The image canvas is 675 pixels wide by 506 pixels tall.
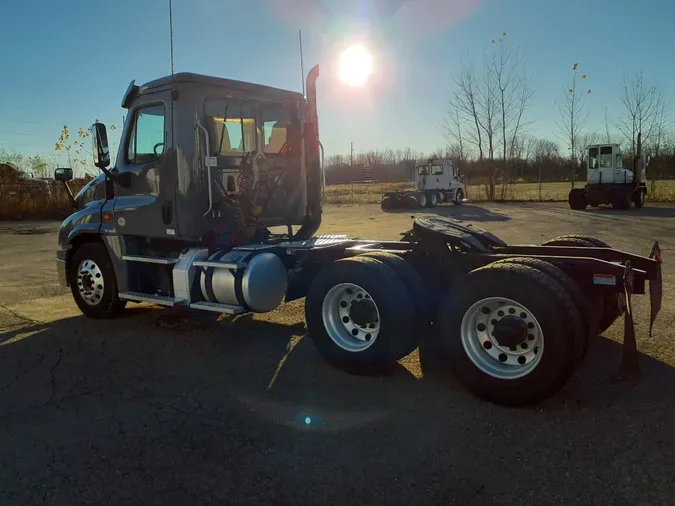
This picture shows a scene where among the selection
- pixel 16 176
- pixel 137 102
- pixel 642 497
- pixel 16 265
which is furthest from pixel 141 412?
pixel 16 176

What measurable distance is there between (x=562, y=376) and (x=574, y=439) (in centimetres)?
45

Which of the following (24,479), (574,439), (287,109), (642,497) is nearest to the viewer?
(642,497)

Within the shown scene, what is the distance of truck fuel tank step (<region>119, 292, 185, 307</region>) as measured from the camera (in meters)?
6.20

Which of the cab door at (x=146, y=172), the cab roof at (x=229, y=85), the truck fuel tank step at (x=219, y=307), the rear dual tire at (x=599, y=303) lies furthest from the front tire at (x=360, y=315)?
the cab roof at (x=229, y=85)

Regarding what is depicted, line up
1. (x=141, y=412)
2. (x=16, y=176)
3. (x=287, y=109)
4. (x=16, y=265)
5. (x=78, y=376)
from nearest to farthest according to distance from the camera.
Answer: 1. (x=141, y=412)
2. (x=78, y=376)
3. (x=287, y=109)
4. (x=16, y=265)
5. (x=16, y=176)

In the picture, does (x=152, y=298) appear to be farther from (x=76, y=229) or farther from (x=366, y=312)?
(x=366, y=312)

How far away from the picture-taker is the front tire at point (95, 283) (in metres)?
6.99

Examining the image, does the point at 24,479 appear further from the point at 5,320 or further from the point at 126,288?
the point at 5,320

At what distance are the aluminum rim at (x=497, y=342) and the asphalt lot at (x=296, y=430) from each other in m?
0.31

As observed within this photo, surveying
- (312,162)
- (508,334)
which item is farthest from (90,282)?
(508,334)

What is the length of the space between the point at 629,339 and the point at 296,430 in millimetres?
2596

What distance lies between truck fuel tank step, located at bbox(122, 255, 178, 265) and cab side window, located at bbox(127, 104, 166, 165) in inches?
44.2

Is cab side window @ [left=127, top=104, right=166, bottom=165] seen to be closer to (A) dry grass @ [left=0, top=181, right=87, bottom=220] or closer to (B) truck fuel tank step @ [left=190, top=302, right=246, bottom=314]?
(B) truck fuel tank step @ [left=190, top=302, right=246, bottom=314]

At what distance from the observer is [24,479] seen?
3.34 metres
